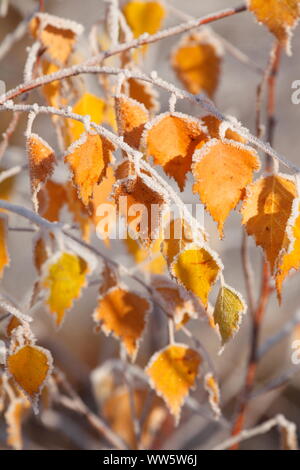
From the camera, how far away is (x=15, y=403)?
1.24m

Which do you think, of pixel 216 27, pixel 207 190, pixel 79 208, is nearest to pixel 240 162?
pixel 207 190

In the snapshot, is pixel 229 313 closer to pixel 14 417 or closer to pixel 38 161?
pixel 38 161

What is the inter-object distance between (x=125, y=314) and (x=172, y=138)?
32 centimetres

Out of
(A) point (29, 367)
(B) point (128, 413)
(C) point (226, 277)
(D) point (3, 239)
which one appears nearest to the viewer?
(A) point (29, 367)

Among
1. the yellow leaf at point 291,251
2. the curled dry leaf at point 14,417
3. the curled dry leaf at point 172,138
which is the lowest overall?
the curled dry leaf at point 14,417

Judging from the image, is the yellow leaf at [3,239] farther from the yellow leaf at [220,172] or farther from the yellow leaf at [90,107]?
the yellow leaf at [220,172]

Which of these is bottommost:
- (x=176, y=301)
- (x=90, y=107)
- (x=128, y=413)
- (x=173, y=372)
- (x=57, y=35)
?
(x=128, y=413)

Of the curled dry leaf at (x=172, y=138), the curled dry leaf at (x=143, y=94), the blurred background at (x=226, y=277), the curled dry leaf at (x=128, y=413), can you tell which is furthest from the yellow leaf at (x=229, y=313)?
the blurred background at (x=226, y=277)

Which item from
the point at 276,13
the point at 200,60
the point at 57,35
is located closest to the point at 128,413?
the point at 200,60

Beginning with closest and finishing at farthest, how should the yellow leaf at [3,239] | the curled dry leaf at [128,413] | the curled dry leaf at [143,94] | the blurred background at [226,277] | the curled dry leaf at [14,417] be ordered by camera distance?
the yellow leaf at [3,239]
the curled dry leaf at [143,94]
the curled dry leaf at [14,417]
the curled dry leaf at [128,413]
the blurred background at [226,277]

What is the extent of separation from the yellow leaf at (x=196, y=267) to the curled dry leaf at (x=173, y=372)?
0.91 ft

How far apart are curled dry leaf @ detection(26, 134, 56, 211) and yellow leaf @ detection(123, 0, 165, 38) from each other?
0.56 meters

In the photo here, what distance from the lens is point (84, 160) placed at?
0.75 metres

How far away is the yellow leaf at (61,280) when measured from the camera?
0.80 meters
